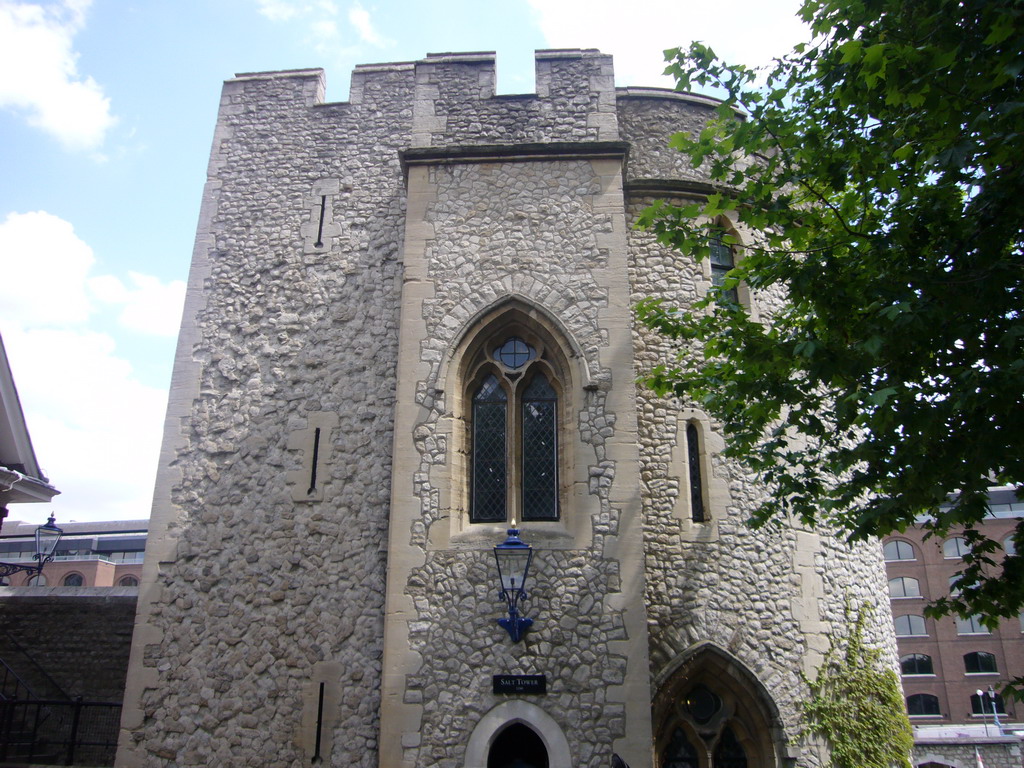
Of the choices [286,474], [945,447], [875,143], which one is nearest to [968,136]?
[875,143]

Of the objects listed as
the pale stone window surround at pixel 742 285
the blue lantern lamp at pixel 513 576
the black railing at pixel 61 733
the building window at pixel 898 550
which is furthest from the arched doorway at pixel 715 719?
the building window at pixel 898 550

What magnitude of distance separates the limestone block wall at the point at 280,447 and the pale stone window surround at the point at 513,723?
4.76ft

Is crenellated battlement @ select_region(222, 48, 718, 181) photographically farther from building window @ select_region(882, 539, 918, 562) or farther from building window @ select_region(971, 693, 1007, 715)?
building window @ select_region(971, 693, 1007, 715)

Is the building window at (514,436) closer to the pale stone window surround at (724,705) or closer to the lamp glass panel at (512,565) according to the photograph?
the lamp glass panel at (512,565)

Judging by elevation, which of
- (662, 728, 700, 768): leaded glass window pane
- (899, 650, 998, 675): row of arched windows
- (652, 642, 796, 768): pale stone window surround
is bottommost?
(662, 728, 700, 768): leaded glass window pane

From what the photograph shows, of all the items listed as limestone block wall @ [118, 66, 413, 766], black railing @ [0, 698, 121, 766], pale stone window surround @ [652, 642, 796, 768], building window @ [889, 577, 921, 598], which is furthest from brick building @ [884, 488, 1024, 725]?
black railing @ [0, 698, 121, 766]

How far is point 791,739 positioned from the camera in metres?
8.61

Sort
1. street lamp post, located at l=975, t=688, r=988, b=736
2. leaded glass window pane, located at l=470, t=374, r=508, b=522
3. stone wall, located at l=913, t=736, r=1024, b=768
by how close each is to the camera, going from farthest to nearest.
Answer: street lamp post, located at l=975, t=688, r=988, b=736 < stone wall, located at l=913, t=736, r=1024, b=768 < leaded glass window pane, located at l=470, t=374, r=508, b=522

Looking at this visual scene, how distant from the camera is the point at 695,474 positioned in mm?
9672

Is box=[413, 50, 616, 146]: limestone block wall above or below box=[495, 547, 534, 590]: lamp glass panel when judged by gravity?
above

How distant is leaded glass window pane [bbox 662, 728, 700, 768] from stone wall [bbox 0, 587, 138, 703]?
7.72 m

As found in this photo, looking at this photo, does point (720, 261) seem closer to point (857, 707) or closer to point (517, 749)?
point (857, 707)

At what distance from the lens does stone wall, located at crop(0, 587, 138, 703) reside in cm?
1134

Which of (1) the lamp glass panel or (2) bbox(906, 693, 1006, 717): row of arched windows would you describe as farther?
(2) bbox(906, 693, 1006, 717): row of arched windows
